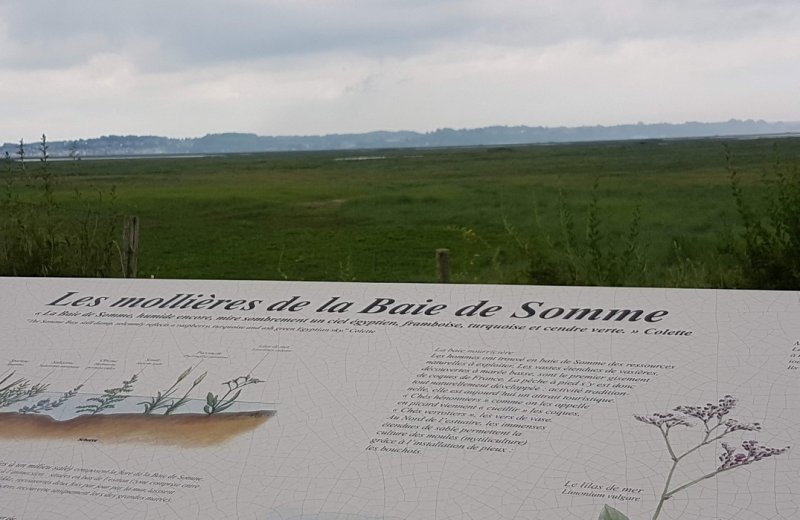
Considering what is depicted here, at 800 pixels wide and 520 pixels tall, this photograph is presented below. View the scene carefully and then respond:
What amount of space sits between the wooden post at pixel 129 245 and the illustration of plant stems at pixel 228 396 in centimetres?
403

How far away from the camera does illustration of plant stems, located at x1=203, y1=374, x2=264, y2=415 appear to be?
263cm

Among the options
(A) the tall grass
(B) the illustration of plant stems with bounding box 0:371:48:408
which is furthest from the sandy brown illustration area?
(A) the tall grass

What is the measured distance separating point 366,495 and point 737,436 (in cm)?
89

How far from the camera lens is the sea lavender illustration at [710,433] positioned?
2.10 meters

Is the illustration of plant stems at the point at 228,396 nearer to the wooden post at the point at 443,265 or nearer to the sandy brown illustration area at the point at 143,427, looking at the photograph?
the sandy brown illustration area at the point at 143,427

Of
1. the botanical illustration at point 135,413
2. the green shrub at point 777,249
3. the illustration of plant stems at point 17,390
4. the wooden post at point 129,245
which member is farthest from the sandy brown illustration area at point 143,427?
the green shrub at point 777,249

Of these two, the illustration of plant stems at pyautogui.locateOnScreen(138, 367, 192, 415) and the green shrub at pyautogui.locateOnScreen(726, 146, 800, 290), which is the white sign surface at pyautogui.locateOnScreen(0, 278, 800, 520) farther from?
the green shrub at pyautogui.locateOnScreen(726, 146, 800, 290)

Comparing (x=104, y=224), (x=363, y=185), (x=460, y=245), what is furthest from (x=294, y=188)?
(x=104, y=224)

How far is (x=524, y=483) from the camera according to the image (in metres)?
2.14

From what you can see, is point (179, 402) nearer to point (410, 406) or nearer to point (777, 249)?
point (410, 406)

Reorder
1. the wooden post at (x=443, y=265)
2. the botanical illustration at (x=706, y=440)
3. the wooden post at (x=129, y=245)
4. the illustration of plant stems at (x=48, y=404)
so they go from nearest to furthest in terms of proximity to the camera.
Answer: the botanical illustration at (x=706, y=440), the illustration of plant stems at (x=48, y=404), the wooden post at (x=129, y=245), the wooden post at (x=443, y=265)

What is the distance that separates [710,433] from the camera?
2232mm

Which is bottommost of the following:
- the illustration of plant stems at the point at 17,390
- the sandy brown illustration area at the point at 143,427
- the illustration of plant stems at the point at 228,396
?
the sandy brown illustration area at the point at 143,427

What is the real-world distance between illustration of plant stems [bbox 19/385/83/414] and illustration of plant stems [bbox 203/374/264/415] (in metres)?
0.46
